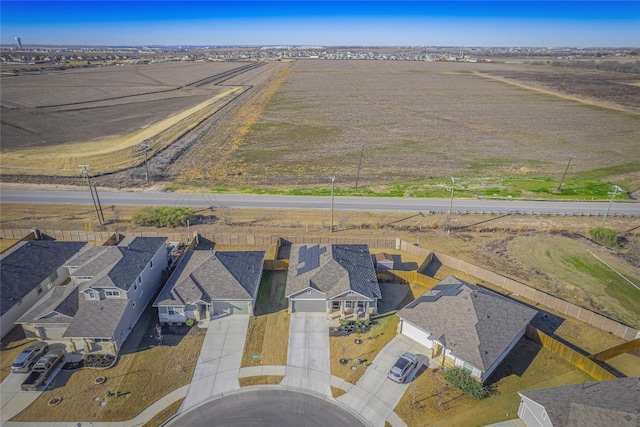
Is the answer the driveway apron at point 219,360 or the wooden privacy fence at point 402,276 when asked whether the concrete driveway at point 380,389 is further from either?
the wooden privacy fence at point 402,276

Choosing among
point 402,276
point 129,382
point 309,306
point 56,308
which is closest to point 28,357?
point 56,308

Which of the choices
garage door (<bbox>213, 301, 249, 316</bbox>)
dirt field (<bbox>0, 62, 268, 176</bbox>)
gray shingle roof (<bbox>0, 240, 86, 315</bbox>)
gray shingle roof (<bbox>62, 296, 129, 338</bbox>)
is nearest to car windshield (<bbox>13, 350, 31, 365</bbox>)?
gray shingle roof (<bbox>62, 296, 129, 338</bbox>)

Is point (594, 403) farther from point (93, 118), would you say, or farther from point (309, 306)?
point (93, 118)

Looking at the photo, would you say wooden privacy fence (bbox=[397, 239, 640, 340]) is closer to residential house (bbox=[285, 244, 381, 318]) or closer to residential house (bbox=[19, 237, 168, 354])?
residential house (bbox=[285, 244, 381, 318])

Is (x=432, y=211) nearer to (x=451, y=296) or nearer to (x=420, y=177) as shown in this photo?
(x=420, y=177)

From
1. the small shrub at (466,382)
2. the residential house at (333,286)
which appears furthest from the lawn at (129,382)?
the small shrub at (466,382)

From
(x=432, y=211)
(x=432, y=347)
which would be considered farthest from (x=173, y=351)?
(x=432, y=211)
